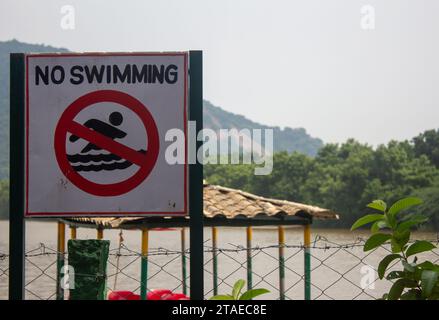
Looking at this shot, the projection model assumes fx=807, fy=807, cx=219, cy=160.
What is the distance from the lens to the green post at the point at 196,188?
9.81 ft

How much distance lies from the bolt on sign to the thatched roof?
718cm

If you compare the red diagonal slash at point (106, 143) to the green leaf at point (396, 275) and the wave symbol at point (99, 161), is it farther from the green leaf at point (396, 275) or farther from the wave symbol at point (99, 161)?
the green leaf at point (396, 275)

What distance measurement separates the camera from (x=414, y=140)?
6650 cm

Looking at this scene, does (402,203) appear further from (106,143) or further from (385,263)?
(106,143)

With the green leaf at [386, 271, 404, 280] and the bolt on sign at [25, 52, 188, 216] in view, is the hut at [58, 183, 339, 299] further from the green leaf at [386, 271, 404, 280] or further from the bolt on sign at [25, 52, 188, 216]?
the green leaf at [386, 271, 404, 280]

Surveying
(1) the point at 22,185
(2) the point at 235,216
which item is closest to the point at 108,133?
(1) the point at 22,185

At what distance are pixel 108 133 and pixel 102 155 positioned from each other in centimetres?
9

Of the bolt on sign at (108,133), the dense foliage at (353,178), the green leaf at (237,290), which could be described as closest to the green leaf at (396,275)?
the green leaf at (237,290)

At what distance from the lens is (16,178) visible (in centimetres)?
309

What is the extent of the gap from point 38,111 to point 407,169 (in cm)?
5810

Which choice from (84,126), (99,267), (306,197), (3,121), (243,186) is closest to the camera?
(99,267)

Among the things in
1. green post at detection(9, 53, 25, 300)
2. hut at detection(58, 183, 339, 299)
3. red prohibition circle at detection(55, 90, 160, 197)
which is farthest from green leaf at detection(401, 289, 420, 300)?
hut at detection(58, 183, 339, 299)
